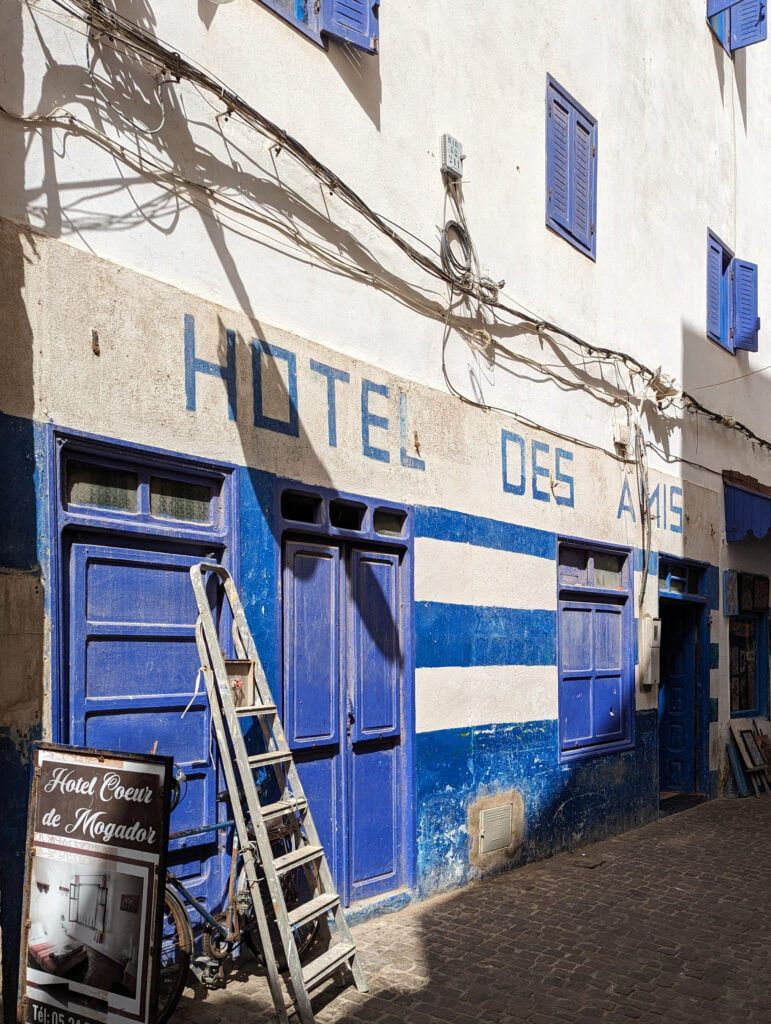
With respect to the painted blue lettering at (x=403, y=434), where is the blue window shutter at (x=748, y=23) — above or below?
above

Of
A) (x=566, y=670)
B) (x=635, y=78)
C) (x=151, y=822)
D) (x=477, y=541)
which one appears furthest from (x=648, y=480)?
(x=151, y=822)

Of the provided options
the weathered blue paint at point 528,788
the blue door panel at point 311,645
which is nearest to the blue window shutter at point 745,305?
the weathered blue paint at point 528,788

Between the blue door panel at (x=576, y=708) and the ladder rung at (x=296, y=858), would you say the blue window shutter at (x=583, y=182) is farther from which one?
the ladder rung at (x=296, y=858)

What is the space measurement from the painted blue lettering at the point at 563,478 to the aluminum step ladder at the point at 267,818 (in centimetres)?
387

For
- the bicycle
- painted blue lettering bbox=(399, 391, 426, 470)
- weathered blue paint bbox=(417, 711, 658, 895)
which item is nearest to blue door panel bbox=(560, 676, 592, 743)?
weathered blue paint bbox=(417, 711, 658, 895)

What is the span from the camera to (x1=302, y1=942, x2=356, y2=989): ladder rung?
14.5ft

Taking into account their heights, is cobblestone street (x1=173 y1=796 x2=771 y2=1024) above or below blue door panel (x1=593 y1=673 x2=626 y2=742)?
below

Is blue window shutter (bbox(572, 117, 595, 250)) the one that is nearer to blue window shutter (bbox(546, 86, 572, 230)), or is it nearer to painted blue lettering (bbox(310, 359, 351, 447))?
blue window shutter (bbox(546, 86, 572, 230))

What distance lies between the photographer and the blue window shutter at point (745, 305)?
11.9 metres

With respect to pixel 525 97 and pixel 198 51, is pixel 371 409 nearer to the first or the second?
pixel 198 51

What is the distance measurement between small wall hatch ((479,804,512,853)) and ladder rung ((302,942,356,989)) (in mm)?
2246

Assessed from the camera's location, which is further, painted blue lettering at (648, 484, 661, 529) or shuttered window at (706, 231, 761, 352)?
shuttered window at (706, 231, 761, 352)

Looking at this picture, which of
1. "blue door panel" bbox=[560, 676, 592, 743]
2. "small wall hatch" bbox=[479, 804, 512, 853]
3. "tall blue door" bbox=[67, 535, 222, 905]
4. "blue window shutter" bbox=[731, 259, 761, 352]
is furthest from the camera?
"blue window shutter" bbox=[731, 259, 761, 352]

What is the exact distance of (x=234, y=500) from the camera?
5129 mm
